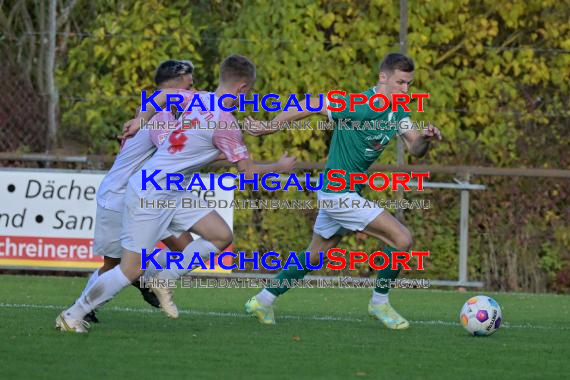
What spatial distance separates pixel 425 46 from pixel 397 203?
214cm

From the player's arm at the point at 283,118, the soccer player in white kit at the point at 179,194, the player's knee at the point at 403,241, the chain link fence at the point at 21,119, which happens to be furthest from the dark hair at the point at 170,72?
the chain link fence at the point at 21,119

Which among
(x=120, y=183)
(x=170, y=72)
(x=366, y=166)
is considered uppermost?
(x=170, y=72)

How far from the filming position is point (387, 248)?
29.2ft

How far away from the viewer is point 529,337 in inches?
344

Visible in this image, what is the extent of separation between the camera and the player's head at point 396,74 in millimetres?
8898

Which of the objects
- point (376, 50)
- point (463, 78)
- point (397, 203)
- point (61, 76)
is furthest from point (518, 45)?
point (61, 76)

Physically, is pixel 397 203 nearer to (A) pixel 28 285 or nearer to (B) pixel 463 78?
(B) pixel 463 78

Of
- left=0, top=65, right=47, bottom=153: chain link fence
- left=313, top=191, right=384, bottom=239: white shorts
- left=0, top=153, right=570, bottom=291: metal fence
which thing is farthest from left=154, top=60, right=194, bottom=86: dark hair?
left=0, top=65, right=47, bottom=153: chain link fence

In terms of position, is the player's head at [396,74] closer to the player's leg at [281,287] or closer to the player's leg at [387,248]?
the player's leg at [387,248]

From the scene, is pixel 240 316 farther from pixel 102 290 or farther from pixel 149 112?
pixel 102 290

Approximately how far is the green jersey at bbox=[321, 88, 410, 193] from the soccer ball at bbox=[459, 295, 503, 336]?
1.25 metres

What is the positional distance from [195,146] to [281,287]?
157cm

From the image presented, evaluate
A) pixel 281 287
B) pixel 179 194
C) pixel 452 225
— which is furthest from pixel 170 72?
pixel 452 225

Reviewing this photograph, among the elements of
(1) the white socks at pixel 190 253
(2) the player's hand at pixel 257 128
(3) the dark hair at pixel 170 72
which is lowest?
(1) the white socks at pixel 190 253
